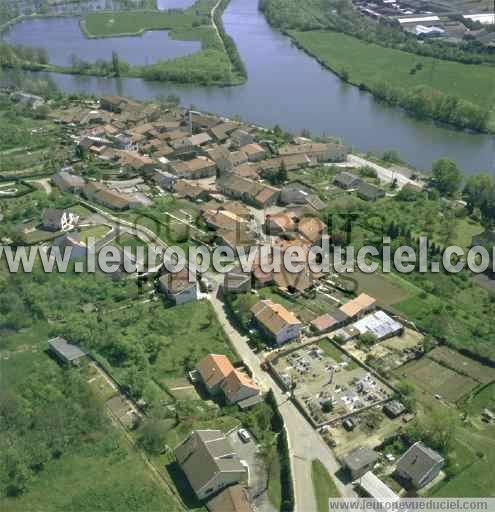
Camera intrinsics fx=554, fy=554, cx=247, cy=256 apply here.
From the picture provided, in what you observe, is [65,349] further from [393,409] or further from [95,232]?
[393,409]

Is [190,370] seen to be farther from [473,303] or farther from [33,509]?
[473,303]

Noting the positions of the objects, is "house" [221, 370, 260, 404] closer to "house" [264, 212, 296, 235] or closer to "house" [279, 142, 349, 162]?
"house" [264, 212, 296, 235]

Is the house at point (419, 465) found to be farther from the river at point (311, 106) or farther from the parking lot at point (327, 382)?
the river at point (311, 106)

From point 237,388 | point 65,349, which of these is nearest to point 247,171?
point 65,349

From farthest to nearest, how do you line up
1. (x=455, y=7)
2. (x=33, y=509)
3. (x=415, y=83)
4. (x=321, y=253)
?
(x=455, y=7), (x=415, y=83), (x=321, y=253), (x=33, y=509)

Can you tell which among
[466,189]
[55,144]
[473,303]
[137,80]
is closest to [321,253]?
[473,303]

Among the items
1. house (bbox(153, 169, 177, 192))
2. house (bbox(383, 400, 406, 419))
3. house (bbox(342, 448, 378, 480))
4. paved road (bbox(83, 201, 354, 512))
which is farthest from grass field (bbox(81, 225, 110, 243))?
house (bbox(342, 448, 378, 480))
